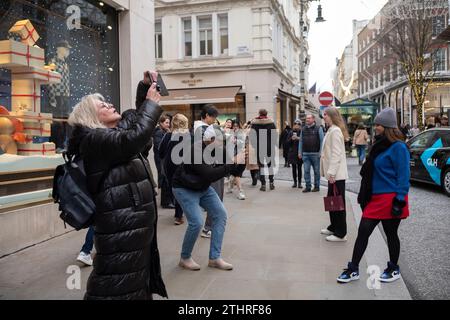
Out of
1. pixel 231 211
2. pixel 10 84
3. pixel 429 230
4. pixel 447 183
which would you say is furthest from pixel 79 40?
pixel 447 183

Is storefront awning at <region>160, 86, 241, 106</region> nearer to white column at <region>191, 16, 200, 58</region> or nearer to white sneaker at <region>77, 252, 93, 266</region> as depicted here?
white column at <region>191, 16, 200, 58</region>

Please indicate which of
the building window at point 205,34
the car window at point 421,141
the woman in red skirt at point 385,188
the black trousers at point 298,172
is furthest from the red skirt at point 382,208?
the building window at point 205,34

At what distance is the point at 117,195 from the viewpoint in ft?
8.41

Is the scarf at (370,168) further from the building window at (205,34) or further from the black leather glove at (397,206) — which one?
the building window at (205,34)

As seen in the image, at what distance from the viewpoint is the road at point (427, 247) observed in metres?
4.23

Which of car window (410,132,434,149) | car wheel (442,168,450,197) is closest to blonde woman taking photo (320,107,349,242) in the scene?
car wheel (442,168,450,197)

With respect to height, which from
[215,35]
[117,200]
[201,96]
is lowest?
[117,200]

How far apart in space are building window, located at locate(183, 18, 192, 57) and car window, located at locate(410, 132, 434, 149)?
1525 centimetres

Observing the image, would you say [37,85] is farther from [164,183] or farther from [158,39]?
[158,39]

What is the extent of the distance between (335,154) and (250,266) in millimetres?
2045

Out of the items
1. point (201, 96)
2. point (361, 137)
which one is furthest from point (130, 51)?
point (201, 96)

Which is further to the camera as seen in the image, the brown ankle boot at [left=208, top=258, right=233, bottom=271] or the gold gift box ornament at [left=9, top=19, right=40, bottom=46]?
the gold gift box ornament at [left=9, top=19, right=40, bottom=46]

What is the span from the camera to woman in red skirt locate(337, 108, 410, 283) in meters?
4.10
